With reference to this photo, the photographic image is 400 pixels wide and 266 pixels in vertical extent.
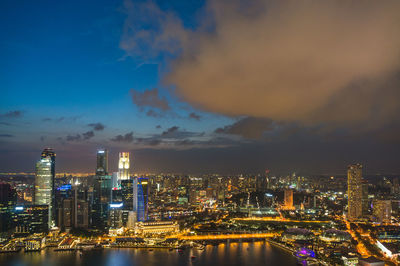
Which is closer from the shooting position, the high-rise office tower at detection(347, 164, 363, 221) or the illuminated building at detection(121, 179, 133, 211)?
the illuminated building at detection(121, 179, 133, 211)

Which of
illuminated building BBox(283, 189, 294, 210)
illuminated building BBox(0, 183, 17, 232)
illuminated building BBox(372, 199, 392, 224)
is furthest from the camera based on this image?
illuminated building BBox(283, 189, 294, 210)

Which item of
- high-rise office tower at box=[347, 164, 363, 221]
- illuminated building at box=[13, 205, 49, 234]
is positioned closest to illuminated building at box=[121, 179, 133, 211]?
illuminated building at box=[13, 205, 49, 234]

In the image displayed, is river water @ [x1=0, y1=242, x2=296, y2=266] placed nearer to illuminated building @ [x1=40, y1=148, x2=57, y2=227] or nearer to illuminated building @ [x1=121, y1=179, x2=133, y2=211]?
illuminated building @ [x1=40, y1=148, x2=57, y2=227]

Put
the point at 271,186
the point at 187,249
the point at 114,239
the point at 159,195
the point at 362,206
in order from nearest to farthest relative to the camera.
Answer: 1. the point at 187,249
2. the point at 114,239
3. the point at 362,206
4. the point at 159,195
5. the point at 271,186

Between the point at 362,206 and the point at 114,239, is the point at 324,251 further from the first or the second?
the point at 362,206

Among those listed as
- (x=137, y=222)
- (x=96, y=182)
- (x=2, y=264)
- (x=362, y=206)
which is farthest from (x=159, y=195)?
(x=2, y=264)

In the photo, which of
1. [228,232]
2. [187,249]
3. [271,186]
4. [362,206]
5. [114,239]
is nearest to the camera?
[187,249]

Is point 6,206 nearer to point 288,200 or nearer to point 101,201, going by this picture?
point 101,201
